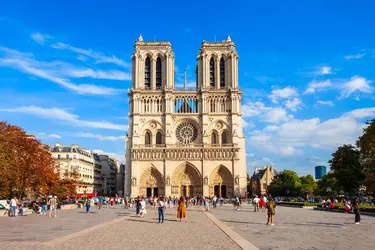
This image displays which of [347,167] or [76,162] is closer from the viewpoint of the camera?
[347,167]

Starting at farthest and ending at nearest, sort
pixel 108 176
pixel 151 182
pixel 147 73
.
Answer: pixel 108 176, pixel 147 73, pixel 151 182

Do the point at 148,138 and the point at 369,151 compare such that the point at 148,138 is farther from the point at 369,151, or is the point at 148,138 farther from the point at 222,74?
the point at 369,151

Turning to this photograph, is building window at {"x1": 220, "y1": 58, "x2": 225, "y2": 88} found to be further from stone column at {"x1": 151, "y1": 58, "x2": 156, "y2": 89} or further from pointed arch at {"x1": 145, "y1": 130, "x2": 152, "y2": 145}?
pointed arch at {"x1": 145, "y1": 130, "x2": 152, "y2": 145}

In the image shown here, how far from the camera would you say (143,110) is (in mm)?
78000

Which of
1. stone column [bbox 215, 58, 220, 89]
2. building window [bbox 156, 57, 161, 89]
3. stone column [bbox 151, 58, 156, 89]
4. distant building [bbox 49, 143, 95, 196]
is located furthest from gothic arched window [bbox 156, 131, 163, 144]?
distant building [bbox 49, 143, 95, 196]

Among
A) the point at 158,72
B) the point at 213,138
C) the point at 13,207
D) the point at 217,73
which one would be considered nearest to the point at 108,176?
the point at 158,72

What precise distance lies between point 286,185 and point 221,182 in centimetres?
2313

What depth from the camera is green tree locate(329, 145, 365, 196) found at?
55438 millimetres

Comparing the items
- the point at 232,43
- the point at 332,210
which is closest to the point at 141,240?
the point at 332,210

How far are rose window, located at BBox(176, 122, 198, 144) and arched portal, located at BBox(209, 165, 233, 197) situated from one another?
7.28 meters

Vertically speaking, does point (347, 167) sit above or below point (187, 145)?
below

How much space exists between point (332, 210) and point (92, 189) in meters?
65.8

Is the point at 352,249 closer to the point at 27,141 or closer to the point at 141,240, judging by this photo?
the point at 141,240

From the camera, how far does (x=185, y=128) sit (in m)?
78.8
